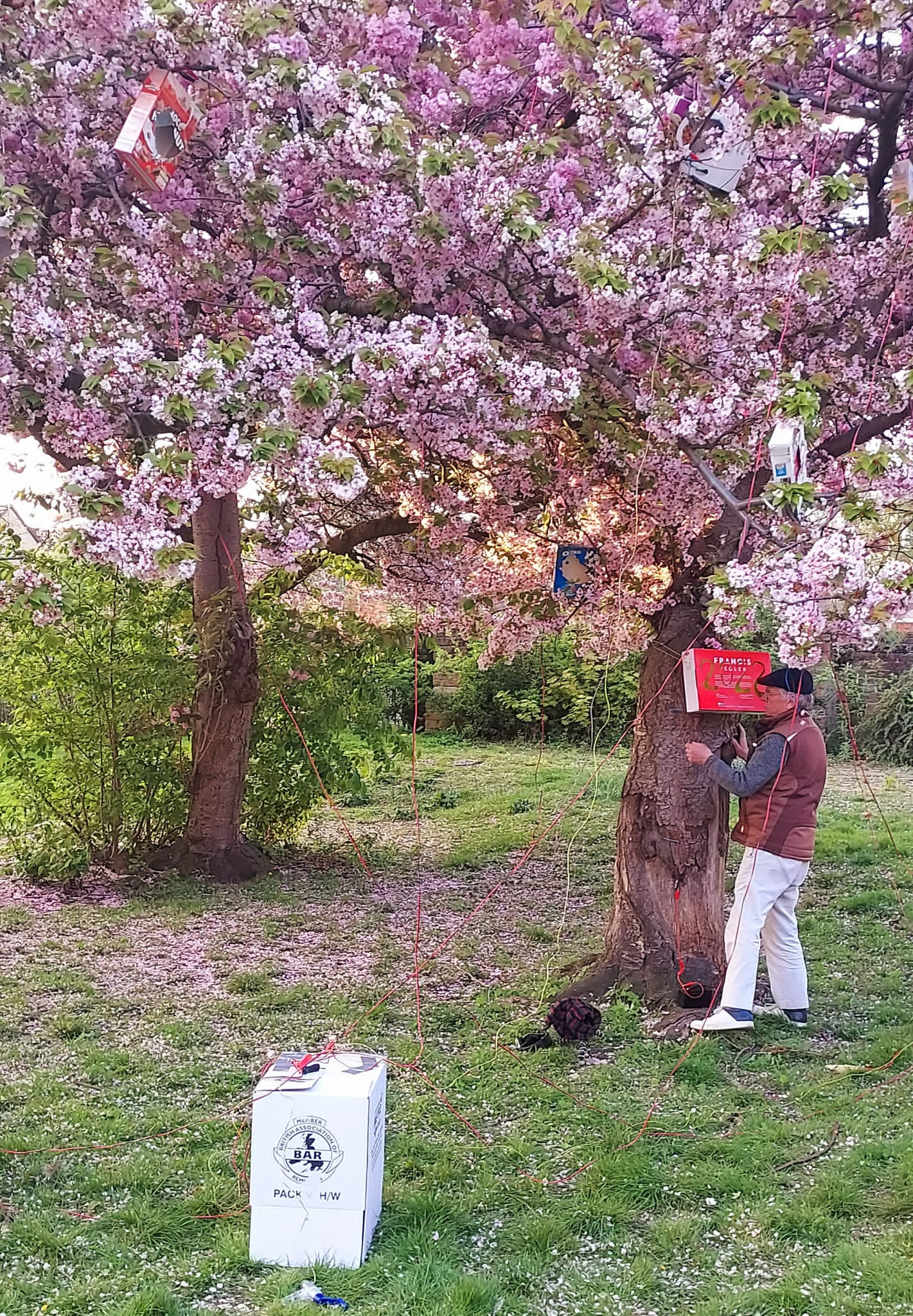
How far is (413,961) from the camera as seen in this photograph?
4957 mm

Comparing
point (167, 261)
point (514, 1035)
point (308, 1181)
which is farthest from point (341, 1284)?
point (167, 261)

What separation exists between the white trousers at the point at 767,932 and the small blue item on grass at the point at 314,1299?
2083 mm

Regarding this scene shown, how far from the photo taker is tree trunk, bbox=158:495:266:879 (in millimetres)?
6141

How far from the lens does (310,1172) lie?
7.91 feet

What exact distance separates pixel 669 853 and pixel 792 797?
1.93 ft

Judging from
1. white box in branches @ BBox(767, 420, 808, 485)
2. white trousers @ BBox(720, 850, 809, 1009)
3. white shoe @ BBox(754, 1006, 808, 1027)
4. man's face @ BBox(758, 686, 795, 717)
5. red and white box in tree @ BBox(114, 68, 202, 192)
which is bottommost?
white shoe @ BBox(754, 1006, 808, 1027)

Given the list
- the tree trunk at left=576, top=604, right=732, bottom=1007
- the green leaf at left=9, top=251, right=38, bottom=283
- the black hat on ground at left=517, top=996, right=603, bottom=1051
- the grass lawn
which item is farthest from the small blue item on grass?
the green leaf at left=9, top=251, right=38, bottom=283

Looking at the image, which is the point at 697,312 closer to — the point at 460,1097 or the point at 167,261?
the point at 167,261

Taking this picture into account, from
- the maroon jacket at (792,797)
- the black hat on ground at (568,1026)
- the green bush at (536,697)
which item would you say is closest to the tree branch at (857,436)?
the maroon jacket at (792,797)

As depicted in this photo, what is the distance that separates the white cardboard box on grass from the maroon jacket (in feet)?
6.91

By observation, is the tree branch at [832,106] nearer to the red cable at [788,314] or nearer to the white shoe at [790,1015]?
the red cable at [788,314]

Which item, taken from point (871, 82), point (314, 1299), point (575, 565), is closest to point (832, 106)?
point (871, 82)

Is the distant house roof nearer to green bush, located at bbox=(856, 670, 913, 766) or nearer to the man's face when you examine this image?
the man's face

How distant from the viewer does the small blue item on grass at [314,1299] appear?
228 cm
